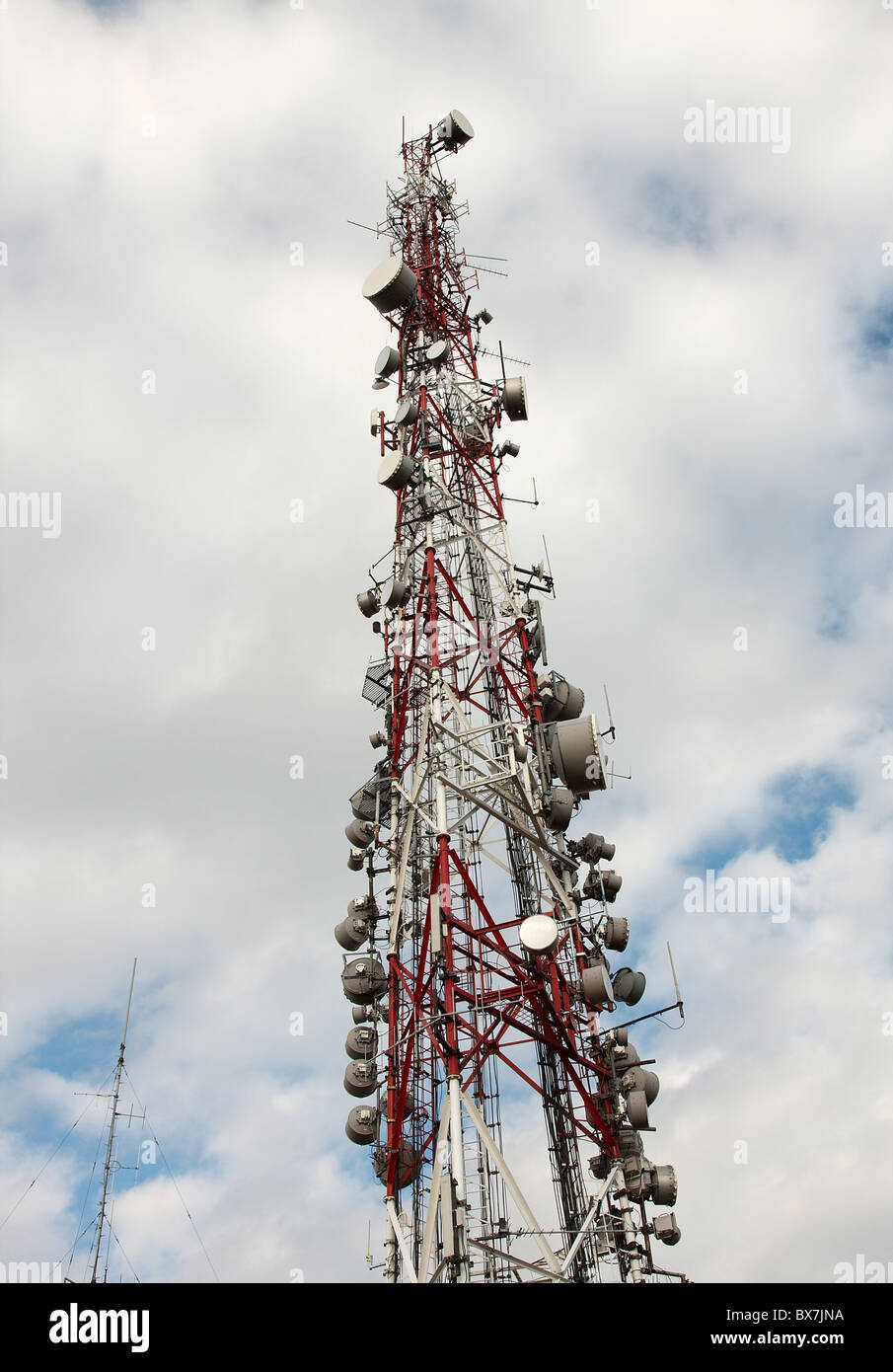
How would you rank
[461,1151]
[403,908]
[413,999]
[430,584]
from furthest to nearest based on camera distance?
[430,584]
[403,908]
[413,999]
[461,1151]

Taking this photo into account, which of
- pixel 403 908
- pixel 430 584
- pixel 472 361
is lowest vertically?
pixel 403 908

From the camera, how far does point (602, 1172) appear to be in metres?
19.1

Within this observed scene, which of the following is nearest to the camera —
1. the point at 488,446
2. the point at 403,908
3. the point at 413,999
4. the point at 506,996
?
the point at 506,996
